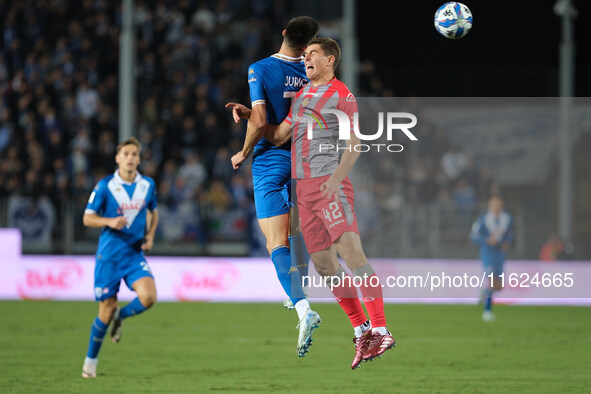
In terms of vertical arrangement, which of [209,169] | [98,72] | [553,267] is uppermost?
[98,72]

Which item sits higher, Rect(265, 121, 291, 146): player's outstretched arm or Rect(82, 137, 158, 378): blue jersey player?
Rect(265, 121, 291, 146): player's outstretched arm

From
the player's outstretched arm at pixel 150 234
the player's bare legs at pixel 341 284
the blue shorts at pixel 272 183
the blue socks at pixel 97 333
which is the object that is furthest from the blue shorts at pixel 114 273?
the player's bare legs at pixel 341 284

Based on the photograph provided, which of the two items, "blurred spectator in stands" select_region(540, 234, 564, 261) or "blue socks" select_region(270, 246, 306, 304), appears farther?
"blurred spectator in stands" select_region(540, 234, 564, 261)

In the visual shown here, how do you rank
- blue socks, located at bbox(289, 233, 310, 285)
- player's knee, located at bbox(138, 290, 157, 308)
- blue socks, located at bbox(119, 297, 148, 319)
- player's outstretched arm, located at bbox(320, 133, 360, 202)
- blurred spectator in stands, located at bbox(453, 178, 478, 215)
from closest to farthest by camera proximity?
player's outstretched arm, located at bbox(320, 133, 360, 202) < blue socks, located at bbox(289, 233, 310, 285) < player's knee, located at bbox(138, 290, 157, 308) < blue socks, located at bbox(119, 297, 148, 319) < blurred spectator in stands, located at bbox(453, 178, 478, 215)

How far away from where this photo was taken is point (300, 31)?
7.37 m

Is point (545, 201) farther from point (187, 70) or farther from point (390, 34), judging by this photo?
point (187, 70)

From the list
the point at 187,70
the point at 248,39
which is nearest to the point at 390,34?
the point at 248,39

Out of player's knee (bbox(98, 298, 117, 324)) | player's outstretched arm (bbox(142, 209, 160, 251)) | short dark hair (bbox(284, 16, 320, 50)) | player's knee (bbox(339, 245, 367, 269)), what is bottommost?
player's knee (bbox(98, 298, 117, 324))

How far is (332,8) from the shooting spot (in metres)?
22.4

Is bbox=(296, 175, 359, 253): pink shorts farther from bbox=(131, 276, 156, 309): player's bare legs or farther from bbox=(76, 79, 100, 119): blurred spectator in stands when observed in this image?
bbox=(76, 79, 100, 119): blurred spectator in stands

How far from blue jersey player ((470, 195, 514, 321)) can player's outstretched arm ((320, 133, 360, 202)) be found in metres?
10.3

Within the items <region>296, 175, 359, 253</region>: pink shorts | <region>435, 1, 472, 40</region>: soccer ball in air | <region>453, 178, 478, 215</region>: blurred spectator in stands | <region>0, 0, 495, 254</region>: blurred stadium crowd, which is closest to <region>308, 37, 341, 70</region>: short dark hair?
<region>296, 175, 359, 253</region>: pink shorts

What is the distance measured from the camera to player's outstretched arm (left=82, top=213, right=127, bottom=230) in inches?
414

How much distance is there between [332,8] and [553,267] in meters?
8.16
